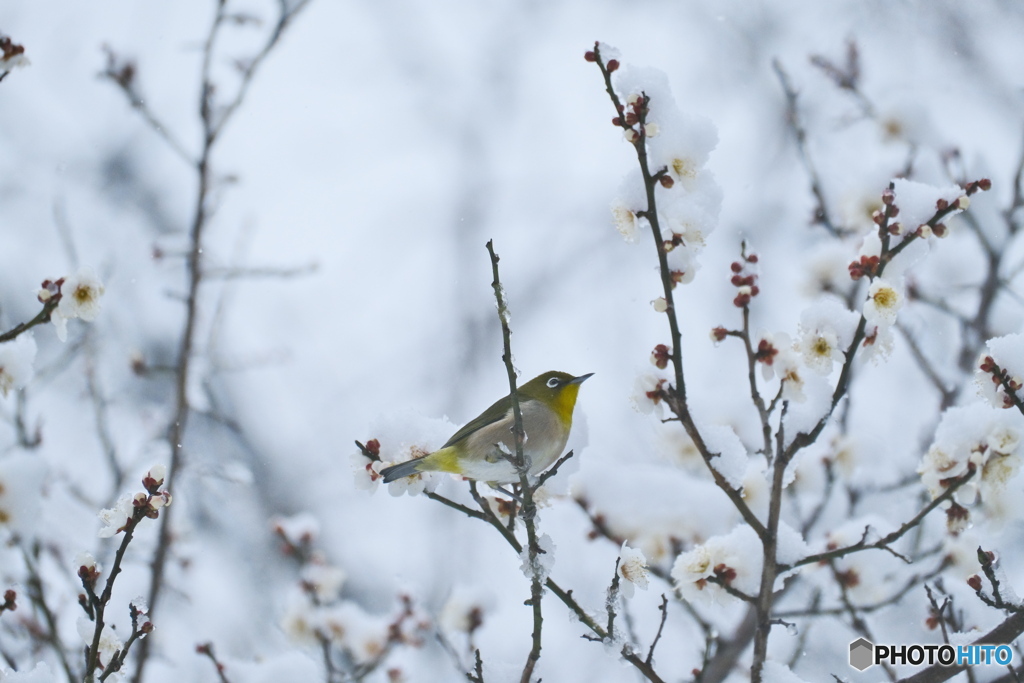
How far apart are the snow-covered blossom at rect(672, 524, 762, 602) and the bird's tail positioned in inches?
40.6

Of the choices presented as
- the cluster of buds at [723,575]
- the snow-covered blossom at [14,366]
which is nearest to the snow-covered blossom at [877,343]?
the cluster of buds at [723,575]

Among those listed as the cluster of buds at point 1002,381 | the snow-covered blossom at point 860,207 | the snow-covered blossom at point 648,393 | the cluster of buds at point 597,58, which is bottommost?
the cluster of buds at point 1002,381

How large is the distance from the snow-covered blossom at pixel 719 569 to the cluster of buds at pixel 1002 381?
941 millimetres

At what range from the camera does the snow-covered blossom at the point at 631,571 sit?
2.62 m

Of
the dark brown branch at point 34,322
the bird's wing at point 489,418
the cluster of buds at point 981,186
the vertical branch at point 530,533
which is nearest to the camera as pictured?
the vertical branch at point 530,533

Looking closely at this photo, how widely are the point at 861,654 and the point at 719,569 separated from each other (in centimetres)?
118

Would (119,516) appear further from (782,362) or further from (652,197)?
(782,362)

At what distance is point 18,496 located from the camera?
2.92 m

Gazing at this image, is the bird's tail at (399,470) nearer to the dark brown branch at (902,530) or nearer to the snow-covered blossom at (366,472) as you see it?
the snow-covered blossom at (366,472)

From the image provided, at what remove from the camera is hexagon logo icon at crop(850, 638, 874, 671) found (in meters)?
3.42

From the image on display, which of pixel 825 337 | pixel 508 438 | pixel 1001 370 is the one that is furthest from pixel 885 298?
pixel 508 438

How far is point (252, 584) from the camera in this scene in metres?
8.90

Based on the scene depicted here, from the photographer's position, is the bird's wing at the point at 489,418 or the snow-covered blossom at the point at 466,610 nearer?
the bird's wing at the point at 489,418

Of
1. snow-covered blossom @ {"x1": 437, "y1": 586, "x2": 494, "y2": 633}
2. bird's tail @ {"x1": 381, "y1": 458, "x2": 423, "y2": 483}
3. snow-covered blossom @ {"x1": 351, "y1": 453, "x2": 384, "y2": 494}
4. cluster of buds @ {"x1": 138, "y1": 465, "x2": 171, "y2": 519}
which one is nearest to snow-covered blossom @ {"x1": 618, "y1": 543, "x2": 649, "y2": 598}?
bird's tail @ {"x1": 381, "y1": 458, "x2": 423, "y2": 483}
